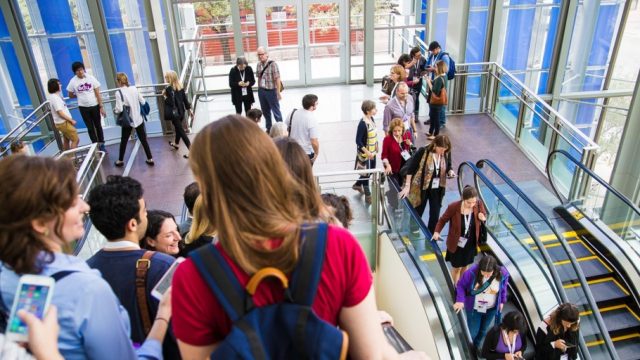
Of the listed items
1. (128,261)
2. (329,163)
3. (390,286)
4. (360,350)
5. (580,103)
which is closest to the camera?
(360,350)

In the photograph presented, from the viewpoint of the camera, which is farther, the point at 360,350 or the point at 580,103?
the point at 580,103

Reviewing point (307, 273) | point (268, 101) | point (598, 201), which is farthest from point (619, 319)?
point (307, 273)

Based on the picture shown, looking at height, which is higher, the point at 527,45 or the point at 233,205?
the point at 233,205

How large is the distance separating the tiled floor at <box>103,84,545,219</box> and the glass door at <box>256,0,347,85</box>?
2.04 metres

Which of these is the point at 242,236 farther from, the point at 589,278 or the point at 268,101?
the point at 268,101

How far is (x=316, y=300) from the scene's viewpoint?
1.29 meters

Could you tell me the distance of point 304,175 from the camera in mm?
1574

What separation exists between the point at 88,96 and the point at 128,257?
6.62m

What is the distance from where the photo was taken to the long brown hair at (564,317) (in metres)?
4.92

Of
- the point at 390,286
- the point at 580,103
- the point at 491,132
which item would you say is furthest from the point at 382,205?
the point at 580,103

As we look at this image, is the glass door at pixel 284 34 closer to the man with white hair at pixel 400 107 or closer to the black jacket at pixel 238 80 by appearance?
the black jacket at pixel 238 80

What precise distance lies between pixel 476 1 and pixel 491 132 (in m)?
2.63

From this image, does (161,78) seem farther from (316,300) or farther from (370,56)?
(316,300)

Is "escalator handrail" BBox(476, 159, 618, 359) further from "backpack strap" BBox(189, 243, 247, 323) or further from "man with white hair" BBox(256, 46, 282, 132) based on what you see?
"backpack strap" BBox(189, 243, 247, 323)
